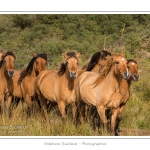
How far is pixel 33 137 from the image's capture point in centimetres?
757

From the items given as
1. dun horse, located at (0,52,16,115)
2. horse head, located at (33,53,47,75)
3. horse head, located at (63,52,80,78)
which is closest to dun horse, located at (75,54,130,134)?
horse head, located at (63,52,80,78)

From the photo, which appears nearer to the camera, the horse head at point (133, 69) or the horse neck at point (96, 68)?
the horse head at point (133, 69)

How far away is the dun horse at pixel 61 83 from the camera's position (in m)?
8.83

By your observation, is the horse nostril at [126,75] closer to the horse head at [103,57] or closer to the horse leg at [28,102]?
the horse head at [103,57]

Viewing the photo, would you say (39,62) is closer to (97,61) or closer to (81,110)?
(97,61)

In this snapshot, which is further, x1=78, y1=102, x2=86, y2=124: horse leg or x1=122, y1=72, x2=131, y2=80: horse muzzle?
x1=78, y1=102, x2=86, y2=124: horse leg

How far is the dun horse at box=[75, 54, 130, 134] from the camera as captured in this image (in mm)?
7998

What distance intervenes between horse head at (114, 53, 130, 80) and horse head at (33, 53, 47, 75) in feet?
10.0

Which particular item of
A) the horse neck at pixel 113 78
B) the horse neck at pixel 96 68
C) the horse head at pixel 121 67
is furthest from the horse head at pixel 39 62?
the horse head at pixel 121 67

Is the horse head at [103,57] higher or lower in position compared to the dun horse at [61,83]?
higher

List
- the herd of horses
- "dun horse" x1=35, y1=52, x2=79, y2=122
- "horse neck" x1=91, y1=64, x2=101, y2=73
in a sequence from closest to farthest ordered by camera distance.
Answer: the herd of horses, "dun horse" x1=35, y1=52, x2=79, y2=122, "horse neck" x1=91, y1=64, x2=101, y2=73

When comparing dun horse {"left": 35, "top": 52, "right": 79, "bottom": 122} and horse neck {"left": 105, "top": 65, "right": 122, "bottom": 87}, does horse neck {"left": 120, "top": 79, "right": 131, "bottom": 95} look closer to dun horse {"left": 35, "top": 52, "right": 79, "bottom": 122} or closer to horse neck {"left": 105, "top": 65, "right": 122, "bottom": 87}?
horse neck {"left": 105, "top": 65, "right": 122, "bottom": 87}

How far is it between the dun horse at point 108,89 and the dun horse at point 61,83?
548mm

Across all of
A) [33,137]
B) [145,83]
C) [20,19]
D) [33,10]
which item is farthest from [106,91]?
[20,19]
